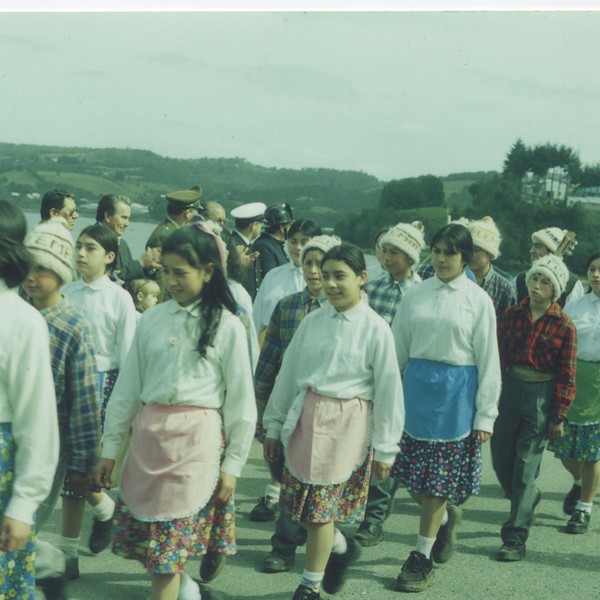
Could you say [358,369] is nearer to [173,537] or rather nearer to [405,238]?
[173,537]

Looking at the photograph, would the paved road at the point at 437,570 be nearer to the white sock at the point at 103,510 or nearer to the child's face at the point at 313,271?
the white sock at the point at 103,510

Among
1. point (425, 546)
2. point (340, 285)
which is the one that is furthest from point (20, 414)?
point (425, 546)

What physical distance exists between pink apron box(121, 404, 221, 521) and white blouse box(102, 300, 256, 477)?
0.06 metres

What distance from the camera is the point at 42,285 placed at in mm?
3842

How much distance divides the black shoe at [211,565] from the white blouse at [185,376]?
0.55 m

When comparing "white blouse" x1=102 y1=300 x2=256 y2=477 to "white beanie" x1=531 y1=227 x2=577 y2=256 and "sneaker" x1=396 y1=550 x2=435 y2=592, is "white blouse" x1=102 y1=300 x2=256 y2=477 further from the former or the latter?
"white beanie" x1=531 y1=227 x2=577 y2=256

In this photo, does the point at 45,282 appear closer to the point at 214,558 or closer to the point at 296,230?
the point at 214,558

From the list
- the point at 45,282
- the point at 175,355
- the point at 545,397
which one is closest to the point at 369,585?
the point at 545,397

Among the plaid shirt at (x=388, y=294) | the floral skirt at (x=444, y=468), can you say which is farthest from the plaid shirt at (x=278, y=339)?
the floral skirt at (x=444, y=468)

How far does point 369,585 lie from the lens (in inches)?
191

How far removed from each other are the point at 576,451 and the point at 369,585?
2016mm

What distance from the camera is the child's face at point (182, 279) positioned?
383 centimetres

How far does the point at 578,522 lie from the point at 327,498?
2400 mm

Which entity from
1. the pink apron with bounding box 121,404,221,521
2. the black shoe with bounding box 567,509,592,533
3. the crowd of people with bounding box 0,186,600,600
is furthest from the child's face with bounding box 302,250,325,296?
the black shoe with bounding box 567,509,592,533
